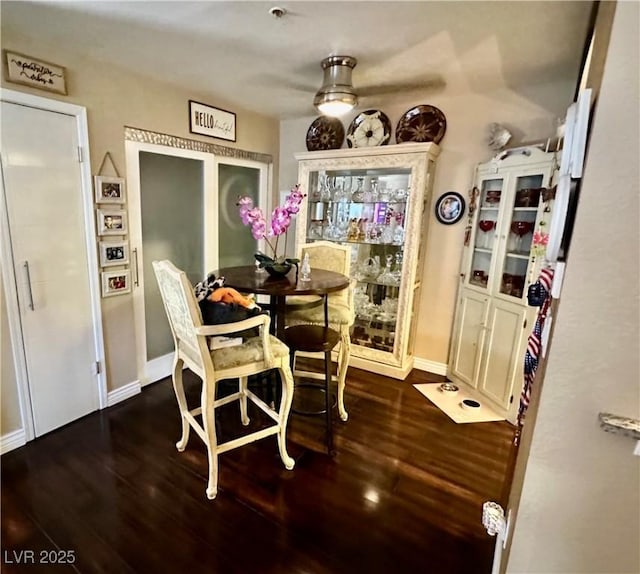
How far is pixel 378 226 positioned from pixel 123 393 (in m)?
2.59

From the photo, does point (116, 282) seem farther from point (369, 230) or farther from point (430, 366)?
point (430, 366)

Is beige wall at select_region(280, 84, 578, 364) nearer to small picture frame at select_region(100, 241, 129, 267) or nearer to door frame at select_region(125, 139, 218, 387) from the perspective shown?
door frame at select_region(125, 139, 218, 387)

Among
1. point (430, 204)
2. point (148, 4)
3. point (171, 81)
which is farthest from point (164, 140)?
point (430, 204)

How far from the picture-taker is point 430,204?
10.2ft

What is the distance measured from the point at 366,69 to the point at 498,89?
1100mm

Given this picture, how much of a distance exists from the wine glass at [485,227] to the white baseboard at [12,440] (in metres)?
3.52

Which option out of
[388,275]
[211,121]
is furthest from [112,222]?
[388,275]

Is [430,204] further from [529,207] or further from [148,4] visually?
[148,4]

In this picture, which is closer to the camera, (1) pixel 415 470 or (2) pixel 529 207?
(1) pixel 415 470

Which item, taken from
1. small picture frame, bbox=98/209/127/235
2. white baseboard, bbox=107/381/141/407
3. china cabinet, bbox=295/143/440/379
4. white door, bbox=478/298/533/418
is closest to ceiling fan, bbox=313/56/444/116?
china cabinet, bbox=295/143/440/379

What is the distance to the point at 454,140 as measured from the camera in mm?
2936

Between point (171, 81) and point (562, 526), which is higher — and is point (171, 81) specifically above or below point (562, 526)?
above

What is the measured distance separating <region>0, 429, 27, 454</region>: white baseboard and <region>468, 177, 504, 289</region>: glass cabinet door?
3379 millimetres

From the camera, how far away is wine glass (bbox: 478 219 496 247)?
9.09 feet
